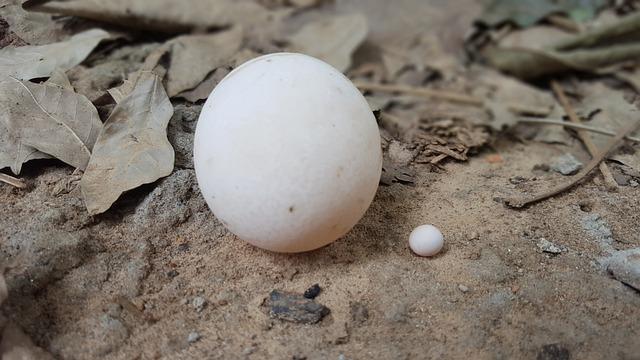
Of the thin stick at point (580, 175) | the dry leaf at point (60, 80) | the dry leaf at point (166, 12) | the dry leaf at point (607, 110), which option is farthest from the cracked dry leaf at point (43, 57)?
the dry leaf at point (607, 110)

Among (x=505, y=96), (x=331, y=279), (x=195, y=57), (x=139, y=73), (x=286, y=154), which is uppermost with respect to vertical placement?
(x=286, y=154)

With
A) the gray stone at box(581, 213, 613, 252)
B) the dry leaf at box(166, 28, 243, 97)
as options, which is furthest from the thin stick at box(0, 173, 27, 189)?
the gray stone at box(581, 213, 613, 252)

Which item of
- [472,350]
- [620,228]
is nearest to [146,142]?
[472,350]

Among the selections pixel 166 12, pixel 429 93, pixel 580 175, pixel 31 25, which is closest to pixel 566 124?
pixel 580 175

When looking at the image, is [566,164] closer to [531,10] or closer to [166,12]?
[531,10]

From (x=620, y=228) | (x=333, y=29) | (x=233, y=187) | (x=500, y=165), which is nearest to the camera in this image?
(x=233, y=187)

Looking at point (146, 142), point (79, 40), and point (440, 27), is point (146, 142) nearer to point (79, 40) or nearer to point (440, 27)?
point (79, 40)
